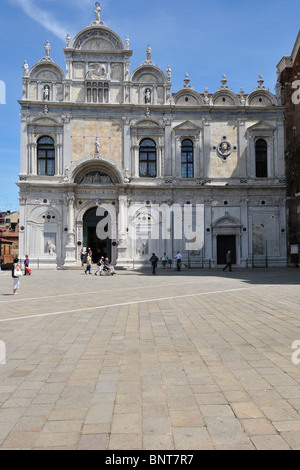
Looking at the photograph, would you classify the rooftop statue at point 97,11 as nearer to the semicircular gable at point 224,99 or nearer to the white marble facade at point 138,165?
the white marble facade at point 138,165

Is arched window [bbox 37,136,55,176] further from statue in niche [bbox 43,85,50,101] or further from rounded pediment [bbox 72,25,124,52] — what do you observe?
rounded pediment [bbox 72,25,124,52]

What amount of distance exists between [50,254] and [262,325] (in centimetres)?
2605

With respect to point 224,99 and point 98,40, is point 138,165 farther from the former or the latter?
point 98,40

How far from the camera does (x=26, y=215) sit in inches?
1272

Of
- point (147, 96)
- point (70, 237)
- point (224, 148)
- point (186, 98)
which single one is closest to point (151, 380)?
point (70, 237)

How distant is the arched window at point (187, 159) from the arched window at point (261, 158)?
582 centimetres

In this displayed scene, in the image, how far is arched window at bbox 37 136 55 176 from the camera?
33031 mm

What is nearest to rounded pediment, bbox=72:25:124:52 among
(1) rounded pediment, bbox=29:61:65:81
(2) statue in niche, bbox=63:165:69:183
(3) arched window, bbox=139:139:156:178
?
(1) rounded pediment, bbox=29:61:65:81

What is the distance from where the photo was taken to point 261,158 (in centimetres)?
3475

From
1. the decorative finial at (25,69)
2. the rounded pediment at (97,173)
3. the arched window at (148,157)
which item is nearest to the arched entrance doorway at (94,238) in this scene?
the rounded pediment at (97,173)

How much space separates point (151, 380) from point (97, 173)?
29.6 meters

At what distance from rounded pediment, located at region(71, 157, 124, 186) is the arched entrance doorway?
96.8 inches

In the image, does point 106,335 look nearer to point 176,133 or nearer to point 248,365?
point 248,365

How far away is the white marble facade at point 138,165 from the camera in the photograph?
32594 millimetres
